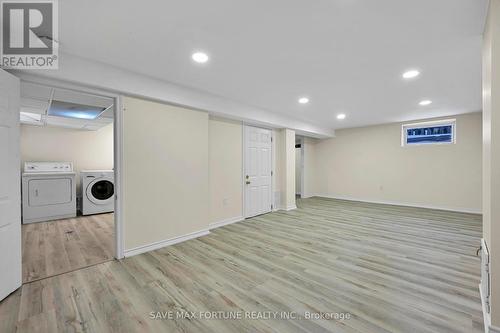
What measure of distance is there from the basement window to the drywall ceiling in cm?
256

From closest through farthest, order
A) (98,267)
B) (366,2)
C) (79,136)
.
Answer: (366,2) → (98,267) → (79,136)

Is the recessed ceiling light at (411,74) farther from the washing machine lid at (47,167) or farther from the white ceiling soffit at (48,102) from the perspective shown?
the washing machine lid at (47,167)

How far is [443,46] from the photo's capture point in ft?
7.14

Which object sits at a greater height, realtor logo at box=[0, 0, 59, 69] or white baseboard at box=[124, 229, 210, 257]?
realtor logo at box=[0, 0, 59, 69]

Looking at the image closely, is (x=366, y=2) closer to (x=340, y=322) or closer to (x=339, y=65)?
(x=339, y=65)

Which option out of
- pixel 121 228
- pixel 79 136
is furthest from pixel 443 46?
pixel 79 136

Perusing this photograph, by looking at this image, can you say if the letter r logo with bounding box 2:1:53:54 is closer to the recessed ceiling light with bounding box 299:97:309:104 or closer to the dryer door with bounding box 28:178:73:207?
the recessed ceiling light with bounding box 299:97:309:104

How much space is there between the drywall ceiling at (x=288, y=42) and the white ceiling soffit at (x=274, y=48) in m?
0.01

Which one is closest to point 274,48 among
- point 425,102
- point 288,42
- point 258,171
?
point 288,42

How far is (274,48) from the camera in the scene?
2.21 metres

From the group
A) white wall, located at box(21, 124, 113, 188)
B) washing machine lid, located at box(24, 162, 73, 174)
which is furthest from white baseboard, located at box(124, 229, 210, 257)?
white wall, located at box(21, 124, 113, 188)

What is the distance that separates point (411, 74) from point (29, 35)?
439 centimetres

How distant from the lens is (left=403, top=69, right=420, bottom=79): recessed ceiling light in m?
2.78

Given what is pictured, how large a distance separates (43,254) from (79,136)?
380 centimetres
